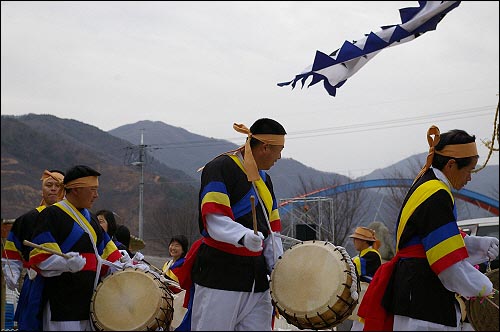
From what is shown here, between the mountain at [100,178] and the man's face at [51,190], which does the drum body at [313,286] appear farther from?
the mountain at [100,178]

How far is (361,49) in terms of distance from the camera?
4.38 meters

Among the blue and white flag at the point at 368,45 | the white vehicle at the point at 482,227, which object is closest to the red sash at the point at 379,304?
the blue and white flag at the point at 368,45

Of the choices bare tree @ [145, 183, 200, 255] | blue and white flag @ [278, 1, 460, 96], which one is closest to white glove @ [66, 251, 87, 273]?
blue and white flag @ [278, 1, 460, 96]

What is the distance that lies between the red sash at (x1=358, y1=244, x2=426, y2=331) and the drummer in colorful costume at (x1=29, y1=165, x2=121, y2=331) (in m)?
1.90

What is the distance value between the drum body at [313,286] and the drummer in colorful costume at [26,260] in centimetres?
165

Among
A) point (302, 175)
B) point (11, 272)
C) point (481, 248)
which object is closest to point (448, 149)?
point (481, 248)

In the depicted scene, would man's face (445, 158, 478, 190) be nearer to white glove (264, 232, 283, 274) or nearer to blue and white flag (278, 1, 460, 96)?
blue and white flag (278, 1, 460, 96)

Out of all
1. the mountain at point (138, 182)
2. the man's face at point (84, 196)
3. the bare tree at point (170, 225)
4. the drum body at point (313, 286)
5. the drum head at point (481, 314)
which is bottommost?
the bare tree at point (170, 225)

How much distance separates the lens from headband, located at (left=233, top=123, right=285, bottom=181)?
459 centimetres

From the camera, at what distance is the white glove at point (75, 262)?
453cm

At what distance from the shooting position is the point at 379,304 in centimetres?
432

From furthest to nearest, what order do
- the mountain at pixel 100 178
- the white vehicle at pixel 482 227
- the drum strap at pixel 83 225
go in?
the mountain at pixel 100 178, the white vehicle at pixel 482 227, the drum strap at pixel 83 225

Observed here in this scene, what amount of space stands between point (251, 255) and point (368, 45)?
5.15ft

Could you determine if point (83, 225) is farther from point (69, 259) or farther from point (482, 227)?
point (482, 227)
